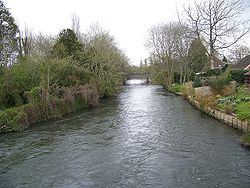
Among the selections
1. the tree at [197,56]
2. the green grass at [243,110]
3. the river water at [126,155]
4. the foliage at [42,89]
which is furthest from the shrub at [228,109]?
the tree at [197,56]

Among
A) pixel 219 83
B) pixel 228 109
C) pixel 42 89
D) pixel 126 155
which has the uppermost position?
pixel 219 83

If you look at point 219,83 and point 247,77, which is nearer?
point 219,83

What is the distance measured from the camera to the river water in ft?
35.7

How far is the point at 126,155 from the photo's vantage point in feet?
45.4

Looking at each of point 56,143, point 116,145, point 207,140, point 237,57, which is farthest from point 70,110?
point 237,57

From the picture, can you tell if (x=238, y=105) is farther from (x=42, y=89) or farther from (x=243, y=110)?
(x=42, y=89)

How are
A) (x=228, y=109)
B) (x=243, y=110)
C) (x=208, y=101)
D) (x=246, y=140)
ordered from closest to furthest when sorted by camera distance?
(x=246, y=140) < (x=243, y=110) < (x=228, y=109) < (x=208, y=101)

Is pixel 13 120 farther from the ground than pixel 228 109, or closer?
closer

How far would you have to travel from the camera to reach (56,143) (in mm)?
16594

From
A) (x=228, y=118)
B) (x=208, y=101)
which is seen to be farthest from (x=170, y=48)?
(x=228, y=118)

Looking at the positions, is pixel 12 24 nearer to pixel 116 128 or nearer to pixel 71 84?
pixel 71 84

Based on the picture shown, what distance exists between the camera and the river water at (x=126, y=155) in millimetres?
10883

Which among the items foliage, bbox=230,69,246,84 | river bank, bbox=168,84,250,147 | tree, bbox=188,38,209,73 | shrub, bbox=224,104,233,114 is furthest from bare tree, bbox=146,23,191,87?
shrub, bbox=224,104,233,114

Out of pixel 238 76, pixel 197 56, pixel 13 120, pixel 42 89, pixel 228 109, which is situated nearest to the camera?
pixel 13 120
